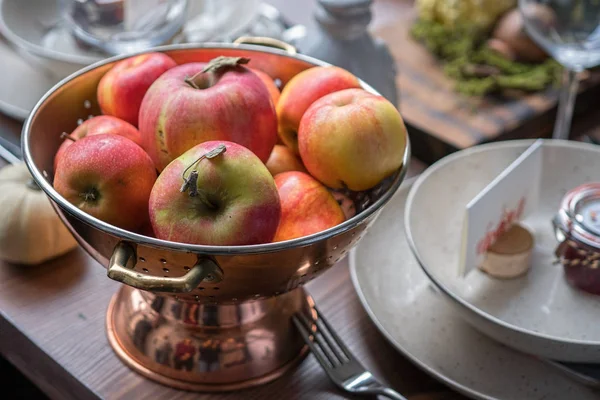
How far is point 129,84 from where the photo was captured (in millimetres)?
461

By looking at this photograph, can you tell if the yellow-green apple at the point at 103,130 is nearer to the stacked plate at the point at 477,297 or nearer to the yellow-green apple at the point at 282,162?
the yellow-green apple at the point at 282,162

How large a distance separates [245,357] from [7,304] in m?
0.18

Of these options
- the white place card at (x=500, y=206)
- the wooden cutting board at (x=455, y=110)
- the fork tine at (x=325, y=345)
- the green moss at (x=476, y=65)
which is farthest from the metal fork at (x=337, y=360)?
the green moss at (x=476, y=65)

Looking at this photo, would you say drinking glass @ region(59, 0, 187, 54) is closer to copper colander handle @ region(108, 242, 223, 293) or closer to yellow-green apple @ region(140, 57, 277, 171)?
yellow-green apple @ region(140, 57, 277, 171)

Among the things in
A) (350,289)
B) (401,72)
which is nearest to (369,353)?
(350,289)

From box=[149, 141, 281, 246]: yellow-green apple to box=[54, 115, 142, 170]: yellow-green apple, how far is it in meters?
0.09

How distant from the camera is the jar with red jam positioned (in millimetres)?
513

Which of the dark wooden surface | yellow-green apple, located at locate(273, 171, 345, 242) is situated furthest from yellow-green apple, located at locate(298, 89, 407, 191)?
the dark wooden surface

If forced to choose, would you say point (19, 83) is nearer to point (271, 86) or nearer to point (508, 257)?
point (271, 86)

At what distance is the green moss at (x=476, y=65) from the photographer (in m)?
0.78

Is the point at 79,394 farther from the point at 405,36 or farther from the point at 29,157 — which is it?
the point at 405,36

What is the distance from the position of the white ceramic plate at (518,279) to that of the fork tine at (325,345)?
0.08 metres

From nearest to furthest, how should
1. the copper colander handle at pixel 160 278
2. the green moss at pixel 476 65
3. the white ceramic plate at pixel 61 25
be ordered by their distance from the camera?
the copper colander handle at pixel 160 278
the white ceramic plate at pixel 61 25
the green moss at pixel 476 65

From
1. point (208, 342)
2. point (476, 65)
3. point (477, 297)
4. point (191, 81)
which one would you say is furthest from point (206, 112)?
point (476, 65)
